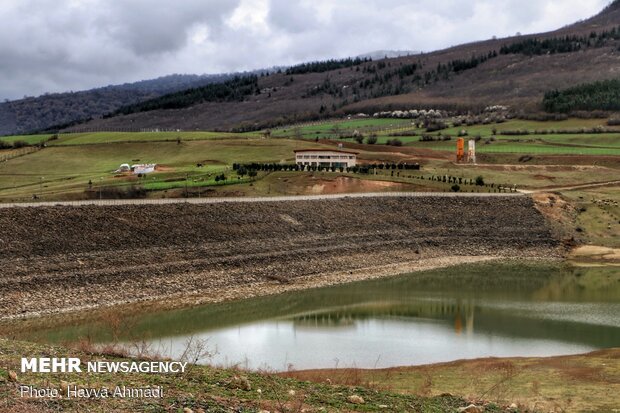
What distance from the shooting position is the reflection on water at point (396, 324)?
33469mm

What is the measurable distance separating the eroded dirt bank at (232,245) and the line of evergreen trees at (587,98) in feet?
229

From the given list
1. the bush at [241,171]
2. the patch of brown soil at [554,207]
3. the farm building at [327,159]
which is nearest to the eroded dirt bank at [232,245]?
the patch of brown soil at [554,207]

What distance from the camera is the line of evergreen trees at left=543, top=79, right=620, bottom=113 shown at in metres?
137

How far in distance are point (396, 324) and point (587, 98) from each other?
112927 millimetres

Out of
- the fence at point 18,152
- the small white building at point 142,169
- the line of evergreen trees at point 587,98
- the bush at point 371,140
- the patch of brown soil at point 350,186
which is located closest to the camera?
the patch of brown soil at point 350,186

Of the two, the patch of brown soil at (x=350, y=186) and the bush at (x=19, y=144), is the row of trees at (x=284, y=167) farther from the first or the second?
the bush at (x=19, y=144)

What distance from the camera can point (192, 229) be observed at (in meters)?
53.9

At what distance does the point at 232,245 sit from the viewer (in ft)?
176

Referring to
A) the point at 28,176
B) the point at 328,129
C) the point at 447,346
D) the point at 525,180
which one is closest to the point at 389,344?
the point at 447,346

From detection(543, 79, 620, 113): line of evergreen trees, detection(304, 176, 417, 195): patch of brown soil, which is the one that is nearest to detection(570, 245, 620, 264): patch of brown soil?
detection(304, 176, 417, 195): patch of brown soil

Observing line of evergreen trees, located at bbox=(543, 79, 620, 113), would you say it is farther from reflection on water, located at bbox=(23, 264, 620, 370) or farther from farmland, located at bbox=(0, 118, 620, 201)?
reflection on water, located at bbox=(23, 264, 620, 370)

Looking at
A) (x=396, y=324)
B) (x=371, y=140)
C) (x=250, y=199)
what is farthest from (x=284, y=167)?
(x=396, y=324)

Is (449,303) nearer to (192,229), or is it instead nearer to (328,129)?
(192,229)

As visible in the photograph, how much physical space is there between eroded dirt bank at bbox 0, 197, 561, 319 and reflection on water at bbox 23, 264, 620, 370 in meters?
3.69
